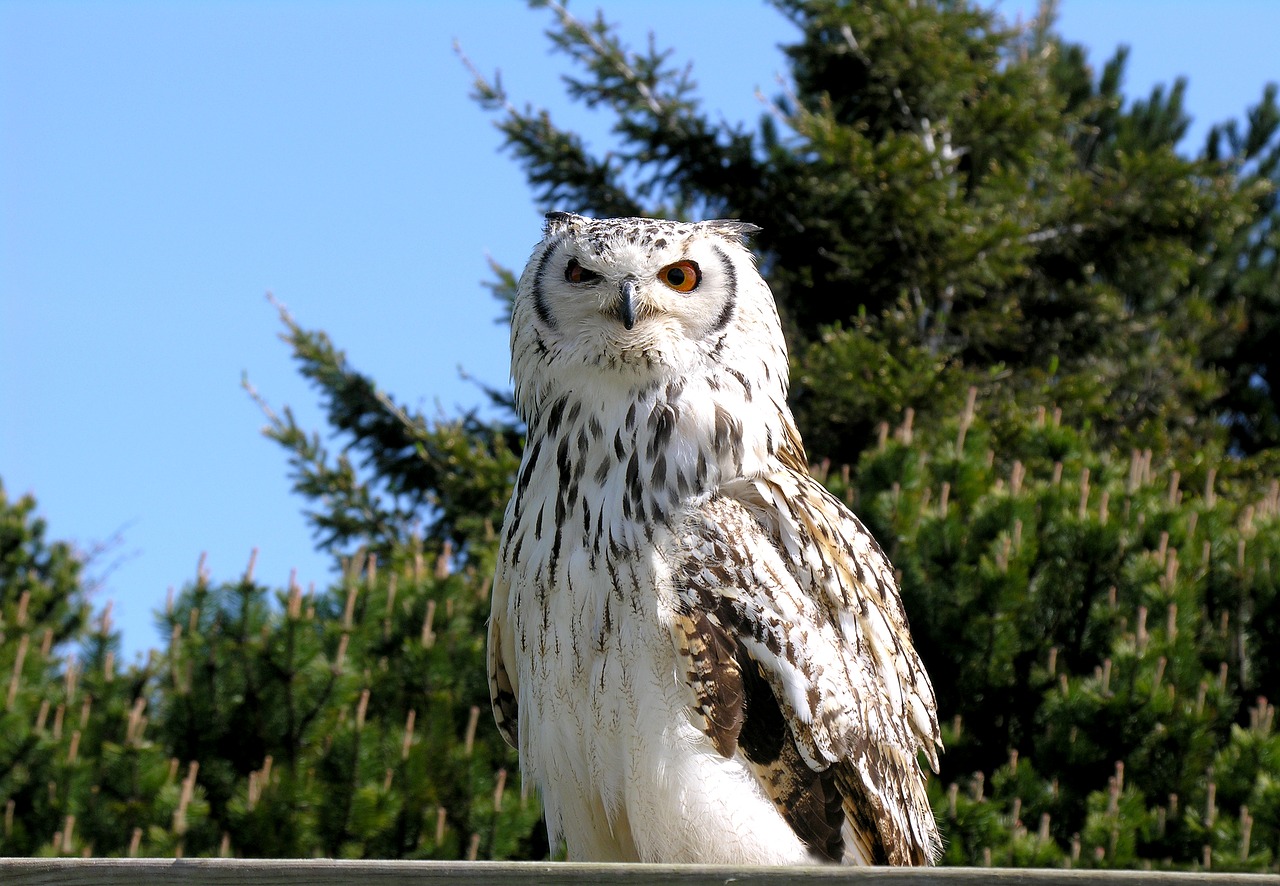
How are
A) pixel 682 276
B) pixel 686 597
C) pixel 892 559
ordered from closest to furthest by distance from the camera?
pixel 686 597, pixel 682 276, pixel 892 559

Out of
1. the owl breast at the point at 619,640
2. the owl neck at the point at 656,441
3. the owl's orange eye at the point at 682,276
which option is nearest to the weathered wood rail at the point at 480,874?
the owl breast at the point at 619,640

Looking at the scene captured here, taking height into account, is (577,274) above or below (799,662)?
above

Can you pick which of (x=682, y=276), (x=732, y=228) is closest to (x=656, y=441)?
(x=682, y=276)

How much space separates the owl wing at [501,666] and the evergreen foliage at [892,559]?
0.90 metres

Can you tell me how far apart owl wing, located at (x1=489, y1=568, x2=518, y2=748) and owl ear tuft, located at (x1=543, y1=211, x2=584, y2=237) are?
779 mm

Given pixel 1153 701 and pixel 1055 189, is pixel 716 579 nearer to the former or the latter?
pixel 1153 701

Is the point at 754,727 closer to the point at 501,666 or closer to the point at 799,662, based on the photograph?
the point at 799,662

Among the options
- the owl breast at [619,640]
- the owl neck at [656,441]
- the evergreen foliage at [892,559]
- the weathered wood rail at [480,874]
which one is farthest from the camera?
the evergreen foliage at [892,559]

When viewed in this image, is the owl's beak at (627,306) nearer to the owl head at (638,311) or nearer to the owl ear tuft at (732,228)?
the owl head at (638,311)

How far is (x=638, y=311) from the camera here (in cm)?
254

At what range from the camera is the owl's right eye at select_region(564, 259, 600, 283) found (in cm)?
268

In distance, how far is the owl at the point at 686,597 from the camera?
2.35 m

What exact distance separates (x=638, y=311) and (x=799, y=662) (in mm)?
755

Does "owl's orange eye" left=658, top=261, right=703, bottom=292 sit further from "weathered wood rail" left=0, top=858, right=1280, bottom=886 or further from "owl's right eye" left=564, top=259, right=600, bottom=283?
"weathered wood rail" left=0, top=858, right=1280, bottom=886
